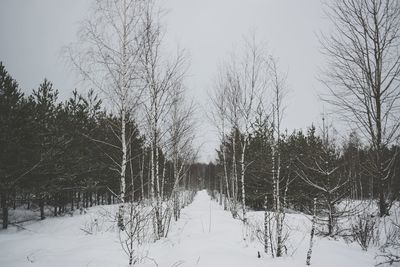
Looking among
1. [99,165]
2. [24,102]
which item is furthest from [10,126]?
[99,165]

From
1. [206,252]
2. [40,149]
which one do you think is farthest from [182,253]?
[40,149]

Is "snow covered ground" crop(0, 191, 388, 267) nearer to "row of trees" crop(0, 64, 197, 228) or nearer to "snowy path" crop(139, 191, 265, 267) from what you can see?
"snowy path" crop(139, 191, 265, 267)

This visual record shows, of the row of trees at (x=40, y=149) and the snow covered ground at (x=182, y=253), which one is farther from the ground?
the row of trees at (x=40, y=149)

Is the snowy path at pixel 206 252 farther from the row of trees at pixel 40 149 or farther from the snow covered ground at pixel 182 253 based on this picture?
the row of trees at pixel 40 149

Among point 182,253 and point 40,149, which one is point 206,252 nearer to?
point 182,253

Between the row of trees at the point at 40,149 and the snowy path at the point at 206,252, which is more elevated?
the row of trees at the point at 40,149

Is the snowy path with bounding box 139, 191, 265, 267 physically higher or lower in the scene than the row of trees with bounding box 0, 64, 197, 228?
lower

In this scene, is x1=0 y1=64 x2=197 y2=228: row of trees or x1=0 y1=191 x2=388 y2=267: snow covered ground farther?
x1=0 y1=64 x2=197 y2=228: row of trees

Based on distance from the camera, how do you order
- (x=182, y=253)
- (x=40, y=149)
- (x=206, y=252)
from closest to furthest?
(x=206, y=252) < (x=182, y=253) < (x=40, y=149)

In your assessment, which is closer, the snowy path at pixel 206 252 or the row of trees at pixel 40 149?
the snowy path at pixel 206 252

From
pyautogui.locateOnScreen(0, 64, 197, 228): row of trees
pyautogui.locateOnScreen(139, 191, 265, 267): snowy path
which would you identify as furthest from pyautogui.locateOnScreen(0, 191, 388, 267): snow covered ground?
pyautogui.locateOnScreen(0, 64, 197, 228): row of trees

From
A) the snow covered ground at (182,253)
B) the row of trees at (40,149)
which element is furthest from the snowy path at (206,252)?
the row of trees at (40,149)

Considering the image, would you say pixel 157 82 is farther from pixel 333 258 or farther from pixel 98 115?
pixel 98 115

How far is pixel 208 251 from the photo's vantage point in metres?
6.46
